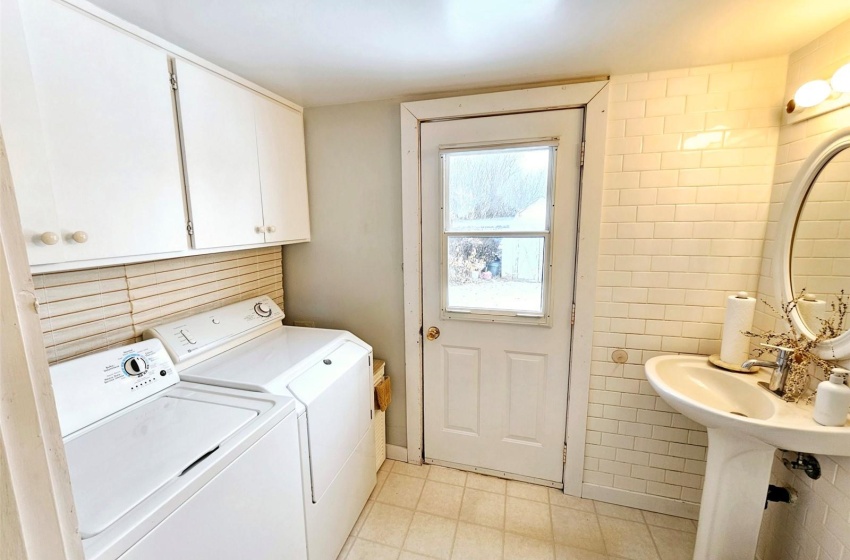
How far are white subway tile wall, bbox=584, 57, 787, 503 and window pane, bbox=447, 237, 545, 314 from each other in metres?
0.32

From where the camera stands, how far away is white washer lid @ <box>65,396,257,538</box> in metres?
0.85

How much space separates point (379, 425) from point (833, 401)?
6.38 feet

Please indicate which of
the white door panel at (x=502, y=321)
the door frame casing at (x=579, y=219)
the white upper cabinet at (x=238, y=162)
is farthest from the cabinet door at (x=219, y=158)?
the white door panel at (x=502, y=321)

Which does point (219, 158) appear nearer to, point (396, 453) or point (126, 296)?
point (126, 296)

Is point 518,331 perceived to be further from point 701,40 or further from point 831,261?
point 701,40

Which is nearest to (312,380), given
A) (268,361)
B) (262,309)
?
(268,361)

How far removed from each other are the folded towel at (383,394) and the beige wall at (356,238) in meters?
0.11

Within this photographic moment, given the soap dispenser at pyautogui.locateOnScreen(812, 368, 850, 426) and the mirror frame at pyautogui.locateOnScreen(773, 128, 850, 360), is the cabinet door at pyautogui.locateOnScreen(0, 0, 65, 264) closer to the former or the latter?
the soap dispenser at pyautogui.locateOnScreen(812, 368, 850, 426)

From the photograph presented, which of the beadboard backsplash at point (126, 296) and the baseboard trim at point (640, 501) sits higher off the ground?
the beadboard backsplash at point (126, 296)

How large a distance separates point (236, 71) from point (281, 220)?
0.70 meters

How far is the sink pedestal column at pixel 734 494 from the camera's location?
132 centimetres

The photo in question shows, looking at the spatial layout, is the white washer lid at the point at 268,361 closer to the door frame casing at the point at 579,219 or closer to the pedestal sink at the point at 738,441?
the door frame casing at the point at 579,219

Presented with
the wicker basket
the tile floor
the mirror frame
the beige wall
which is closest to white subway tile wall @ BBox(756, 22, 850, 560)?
the mirror frame

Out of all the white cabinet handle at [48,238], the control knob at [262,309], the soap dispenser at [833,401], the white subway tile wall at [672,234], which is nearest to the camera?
the white cabinet handle at [48,238]
